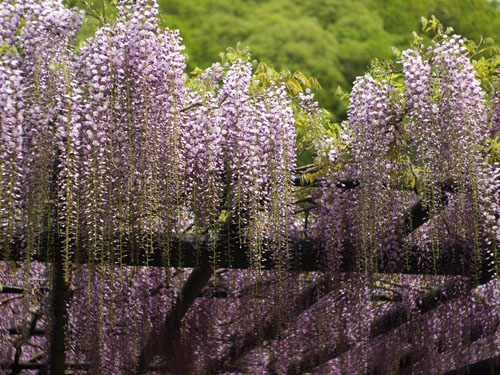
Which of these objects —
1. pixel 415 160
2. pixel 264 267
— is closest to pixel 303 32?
pixel 415 160

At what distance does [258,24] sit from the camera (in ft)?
23.4

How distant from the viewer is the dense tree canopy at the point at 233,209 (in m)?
3.29

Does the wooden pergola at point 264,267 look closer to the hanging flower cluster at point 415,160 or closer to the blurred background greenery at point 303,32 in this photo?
the hanging flower cluster at point 415,160

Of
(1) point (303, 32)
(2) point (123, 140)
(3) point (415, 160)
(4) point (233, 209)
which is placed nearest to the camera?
(2) point (123, 140)

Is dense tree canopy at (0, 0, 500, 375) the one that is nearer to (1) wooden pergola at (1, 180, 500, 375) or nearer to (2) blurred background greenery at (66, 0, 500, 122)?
(1) wooden pergola at (1, 180, 500, 375)

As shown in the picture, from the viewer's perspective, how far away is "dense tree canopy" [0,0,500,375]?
329 centimetres

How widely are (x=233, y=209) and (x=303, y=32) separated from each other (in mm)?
3934

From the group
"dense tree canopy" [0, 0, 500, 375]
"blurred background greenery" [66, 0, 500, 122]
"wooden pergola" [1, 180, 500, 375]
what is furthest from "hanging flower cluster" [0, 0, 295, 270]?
"blurred background greenery" [66, 0, 500, 122]

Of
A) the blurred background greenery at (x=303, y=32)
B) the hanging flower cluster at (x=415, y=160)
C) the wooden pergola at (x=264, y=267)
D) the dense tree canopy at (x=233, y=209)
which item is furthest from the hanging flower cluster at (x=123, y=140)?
the blurred background greenery at (x=303, y=32)

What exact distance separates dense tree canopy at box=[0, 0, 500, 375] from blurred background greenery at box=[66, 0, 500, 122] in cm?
252

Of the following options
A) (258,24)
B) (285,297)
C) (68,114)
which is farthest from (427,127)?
(258,24)

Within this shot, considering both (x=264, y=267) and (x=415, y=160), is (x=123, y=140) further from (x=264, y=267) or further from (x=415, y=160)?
(x=415, y=160)

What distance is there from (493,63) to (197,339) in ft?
8.81

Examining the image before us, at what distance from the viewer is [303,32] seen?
23.5ft
